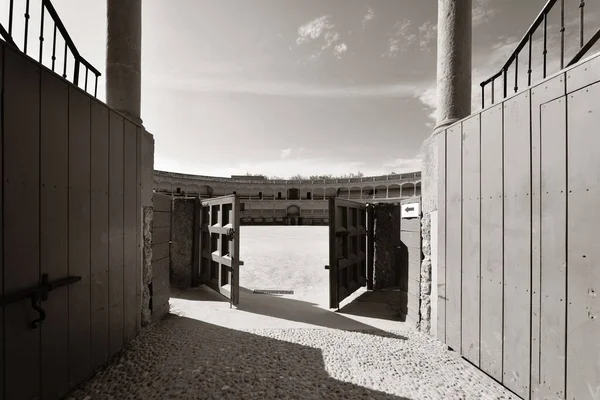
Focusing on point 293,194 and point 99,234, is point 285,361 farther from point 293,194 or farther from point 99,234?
point 293,194

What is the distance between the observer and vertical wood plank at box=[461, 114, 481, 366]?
10.6 ft

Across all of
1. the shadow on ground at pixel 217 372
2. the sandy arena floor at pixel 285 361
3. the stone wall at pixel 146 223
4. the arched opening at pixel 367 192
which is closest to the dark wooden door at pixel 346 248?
the sandy arena floor at pixel 285 361

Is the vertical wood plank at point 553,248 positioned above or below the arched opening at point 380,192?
below

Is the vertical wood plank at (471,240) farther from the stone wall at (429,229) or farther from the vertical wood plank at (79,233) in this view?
the vertical wood plank at (79,233)

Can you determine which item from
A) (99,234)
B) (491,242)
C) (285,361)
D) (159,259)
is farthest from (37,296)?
(491,242)

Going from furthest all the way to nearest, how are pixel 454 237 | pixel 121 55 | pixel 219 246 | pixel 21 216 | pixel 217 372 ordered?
1. pixel 219 246
2. pixel 121 55
3. pixel 454 237
4. pixel 217 372
5. pixel 21 216

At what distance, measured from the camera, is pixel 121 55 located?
4.35 metres

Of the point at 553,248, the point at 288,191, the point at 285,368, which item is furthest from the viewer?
the point at 288,191

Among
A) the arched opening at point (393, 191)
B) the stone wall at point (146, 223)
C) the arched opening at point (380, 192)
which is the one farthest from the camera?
the arched opening at point (380, 192)

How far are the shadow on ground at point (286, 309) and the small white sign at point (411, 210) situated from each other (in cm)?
195

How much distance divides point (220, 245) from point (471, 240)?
4.69 m

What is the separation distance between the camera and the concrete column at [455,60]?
13.8 feet

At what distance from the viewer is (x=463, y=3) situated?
13.8 feet

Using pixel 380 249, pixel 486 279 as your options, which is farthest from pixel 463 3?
pixel 380 249
